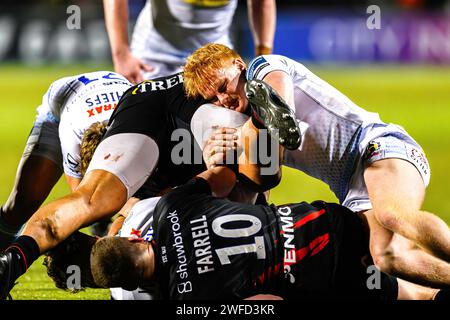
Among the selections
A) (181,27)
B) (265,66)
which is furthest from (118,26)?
(265,66)

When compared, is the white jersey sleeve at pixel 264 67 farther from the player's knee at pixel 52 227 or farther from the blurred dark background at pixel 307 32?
the blurred dark background at pixel 307 32

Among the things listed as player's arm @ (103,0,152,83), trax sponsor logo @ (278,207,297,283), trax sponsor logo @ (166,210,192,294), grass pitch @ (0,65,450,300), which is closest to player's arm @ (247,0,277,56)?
player's arm @ (103,0,152,83)

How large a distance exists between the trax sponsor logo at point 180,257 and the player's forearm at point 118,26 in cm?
283

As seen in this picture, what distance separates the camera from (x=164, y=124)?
16.2 feet

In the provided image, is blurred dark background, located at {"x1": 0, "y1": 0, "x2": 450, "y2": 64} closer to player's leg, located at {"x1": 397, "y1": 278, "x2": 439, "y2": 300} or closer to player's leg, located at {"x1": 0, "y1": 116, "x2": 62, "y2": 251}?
player's leg, located at {"x1": 0, "y1": 116, "x2": 62, "y2": 251}

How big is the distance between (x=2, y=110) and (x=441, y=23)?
9595 millimetres

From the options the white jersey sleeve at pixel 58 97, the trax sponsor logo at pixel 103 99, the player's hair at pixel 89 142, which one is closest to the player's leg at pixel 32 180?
the white jersey sleeve at pixel 58 97

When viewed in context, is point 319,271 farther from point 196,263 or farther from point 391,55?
point 391,55

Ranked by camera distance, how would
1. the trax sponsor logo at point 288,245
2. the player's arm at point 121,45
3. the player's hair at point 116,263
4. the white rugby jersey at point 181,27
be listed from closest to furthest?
the player's hair at point 116,263 < the trax sponsor logo at point 288,245 < the player's arm at point 121,45 < the white rugby jersey at point 181,27

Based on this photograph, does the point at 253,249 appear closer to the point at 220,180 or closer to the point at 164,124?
the point at 220,180

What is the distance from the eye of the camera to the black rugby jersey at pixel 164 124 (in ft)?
15.9

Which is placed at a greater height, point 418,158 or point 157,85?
point 157,85

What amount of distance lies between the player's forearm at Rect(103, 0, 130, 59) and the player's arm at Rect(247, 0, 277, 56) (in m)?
1.10

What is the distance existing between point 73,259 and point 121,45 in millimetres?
2578
